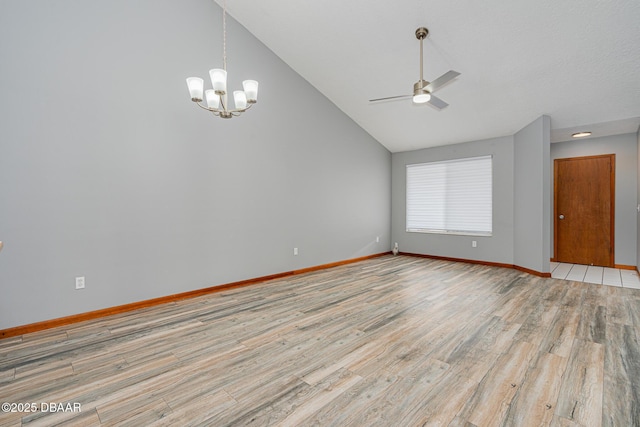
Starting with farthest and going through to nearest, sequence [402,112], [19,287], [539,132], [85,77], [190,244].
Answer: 1. [402,112]
2. [539,132]
3. [190,244]
4. [85,77]
5. [19,287]

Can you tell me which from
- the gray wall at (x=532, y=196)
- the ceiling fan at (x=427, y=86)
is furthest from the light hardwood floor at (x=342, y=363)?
the ceiling fan at (x=427, y=86)

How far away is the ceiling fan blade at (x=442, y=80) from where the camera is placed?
305 centimetres

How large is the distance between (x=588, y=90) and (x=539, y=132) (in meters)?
0.90

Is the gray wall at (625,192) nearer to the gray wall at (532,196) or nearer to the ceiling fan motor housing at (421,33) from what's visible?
the gray wall at (532,196)

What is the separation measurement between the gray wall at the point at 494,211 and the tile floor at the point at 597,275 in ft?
2.85

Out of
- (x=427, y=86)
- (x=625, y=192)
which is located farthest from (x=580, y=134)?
(x=427, y=86)

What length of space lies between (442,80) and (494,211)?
370cm

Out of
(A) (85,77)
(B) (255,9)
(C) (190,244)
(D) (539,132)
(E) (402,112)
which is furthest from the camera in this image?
(E) (402,112)

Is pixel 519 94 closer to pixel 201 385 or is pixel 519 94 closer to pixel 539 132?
pixel 539 132

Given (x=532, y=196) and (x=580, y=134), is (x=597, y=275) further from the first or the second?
(x=580, y=134)

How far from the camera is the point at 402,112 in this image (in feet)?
17.8

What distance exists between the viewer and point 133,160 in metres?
3.37

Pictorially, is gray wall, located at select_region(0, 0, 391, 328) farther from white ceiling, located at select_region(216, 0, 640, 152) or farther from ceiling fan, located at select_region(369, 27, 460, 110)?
ceiling fan, located at select_region(369, 27, 460, 110)

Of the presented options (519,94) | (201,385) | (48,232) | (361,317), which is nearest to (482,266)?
(519,94)
